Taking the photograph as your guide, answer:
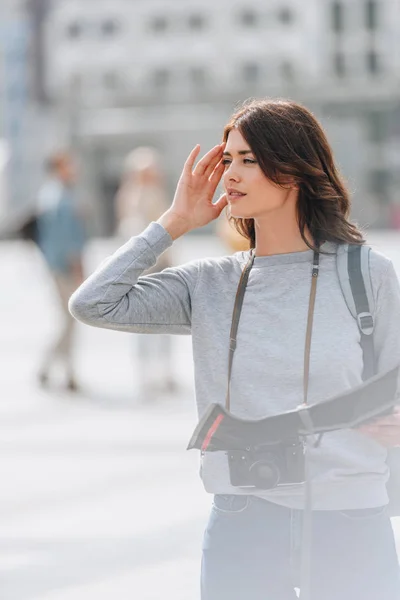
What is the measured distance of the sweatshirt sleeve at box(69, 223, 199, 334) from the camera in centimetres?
286

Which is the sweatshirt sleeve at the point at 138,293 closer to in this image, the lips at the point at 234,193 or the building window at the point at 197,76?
the lips at the point at 234,193

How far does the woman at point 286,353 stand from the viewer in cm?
260

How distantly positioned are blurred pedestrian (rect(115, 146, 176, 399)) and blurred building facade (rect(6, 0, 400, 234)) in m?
49.1

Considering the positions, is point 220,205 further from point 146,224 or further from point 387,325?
point 146,224

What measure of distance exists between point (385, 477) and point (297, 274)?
46 centimetres

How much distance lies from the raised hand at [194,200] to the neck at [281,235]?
174 millimetres

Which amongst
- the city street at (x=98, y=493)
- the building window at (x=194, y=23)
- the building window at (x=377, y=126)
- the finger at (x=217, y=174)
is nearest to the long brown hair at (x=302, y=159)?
the finger at (x=217, y=174)

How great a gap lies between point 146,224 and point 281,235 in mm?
7163

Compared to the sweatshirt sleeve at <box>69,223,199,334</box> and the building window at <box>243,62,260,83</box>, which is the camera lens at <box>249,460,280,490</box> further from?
the building window at <box>243,62,260,83</box>

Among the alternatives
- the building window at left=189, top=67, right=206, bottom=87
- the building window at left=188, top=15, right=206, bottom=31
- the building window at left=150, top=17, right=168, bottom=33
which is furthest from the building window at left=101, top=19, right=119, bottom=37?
the building window at left=189, top=67, right=206, bottom=87

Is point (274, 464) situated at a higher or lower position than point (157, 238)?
lower

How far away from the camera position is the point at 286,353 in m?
2.62

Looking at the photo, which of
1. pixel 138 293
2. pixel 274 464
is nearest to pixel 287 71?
pixel 138 293

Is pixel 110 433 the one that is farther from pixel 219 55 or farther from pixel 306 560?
pixel 219 55
